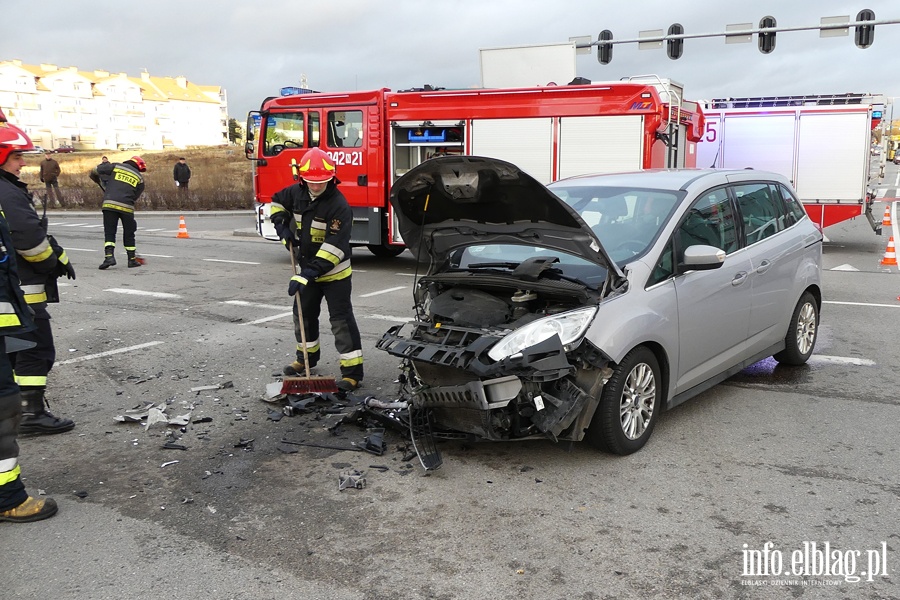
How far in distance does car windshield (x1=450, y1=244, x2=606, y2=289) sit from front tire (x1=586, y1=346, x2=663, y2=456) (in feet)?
1.72

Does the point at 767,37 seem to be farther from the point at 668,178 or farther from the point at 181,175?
the point at 181,175

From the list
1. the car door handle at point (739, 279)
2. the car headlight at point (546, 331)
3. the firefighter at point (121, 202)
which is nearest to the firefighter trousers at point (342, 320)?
the car headlight at point (546, 331)

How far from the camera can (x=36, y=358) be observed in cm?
498

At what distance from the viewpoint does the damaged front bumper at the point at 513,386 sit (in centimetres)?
390

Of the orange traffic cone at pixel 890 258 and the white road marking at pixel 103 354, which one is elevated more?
the orange traffic cone at pixel 890 258

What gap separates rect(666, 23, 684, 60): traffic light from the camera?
23078 mm

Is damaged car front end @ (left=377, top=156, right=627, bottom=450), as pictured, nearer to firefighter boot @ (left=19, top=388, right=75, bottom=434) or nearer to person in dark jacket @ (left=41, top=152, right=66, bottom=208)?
firefighter boot @ (left=19, top=388, right=75, bottom=434)

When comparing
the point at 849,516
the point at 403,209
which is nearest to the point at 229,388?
the point at 403,209

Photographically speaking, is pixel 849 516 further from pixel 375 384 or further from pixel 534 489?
pixel 375 384

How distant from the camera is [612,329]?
4.09 meters

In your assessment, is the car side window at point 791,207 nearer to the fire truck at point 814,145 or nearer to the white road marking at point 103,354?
the white road marking at point 103,354

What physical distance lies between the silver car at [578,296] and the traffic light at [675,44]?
63.8 feet

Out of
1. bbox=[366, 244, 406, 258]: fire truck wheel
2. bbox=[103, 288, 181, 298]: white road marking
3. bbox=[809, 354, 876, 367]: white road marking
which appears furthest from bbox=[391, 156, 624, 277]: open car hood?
bbox=[366, 244, 406, 258]: fire truck wheel

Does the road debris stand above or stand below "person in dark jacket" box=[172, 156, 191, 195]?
below
